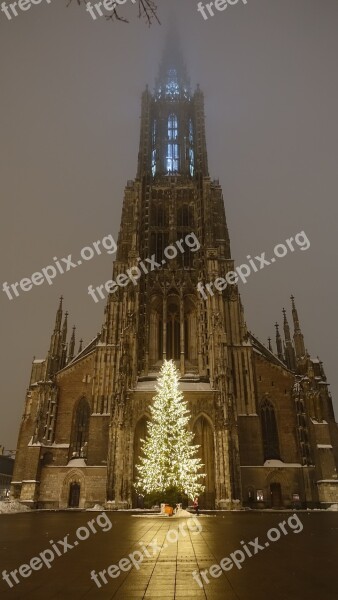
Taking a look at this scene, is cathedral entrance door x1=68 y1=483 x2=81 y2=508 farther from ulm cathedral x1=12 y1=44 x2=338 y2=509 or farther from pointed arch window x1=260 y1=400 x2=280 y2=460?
pointed arch window x1=260 y1=400 x2=280 y2=460

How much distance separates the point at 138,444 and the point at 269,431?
11163mm

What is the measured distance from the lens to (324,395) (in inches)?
1375

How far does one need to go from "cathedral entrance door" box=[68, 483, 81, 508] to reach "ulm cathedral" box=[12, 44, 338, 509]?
0.08m

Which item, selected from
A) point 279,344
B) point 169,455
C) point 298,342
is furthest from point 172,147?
point 169,455

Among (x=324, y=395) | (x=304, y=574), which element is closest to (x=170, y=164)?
(x=324, y=395)

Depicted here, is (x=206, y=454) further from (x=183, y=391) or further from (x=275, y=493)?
(x=275, y=493)

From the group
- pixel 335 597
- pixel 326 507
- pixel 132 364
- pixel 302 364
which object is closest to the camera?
pixel 335 597

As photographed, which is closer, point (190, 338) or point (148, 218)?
point (190, 338)

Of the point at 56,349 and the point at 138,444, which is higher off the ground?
the point at 56,349

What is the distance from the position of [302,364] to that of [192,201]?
1991 centimetres

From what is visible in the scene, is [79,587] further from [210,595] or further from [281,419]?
[281,419]

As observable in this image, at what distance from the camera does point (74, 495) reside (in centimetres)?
3234

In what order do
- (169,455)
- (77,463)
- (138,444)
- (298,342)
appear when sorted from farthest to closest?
(298,342) → (77,463) → (138,444) → (169,455)

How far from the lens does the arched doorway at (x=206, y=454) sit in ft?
97.6
